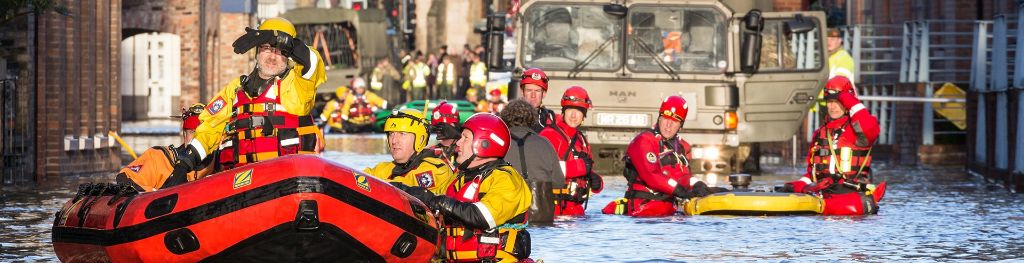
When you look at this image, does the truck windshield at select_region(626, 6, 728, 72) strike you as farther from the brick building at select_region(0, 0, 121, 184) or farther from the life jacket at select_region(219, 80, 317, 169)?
the life jacket at select_region(219, 80, 317, 169)

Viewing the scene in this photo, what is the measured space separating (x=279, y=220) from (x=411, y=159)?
2.07 meters

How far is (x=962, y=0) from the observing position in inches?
1300

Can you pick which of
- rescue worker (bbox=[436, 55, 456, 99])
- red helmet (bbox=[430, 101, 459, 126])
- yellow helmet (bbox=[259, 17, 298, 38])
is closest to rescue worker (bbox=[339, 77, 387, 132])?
rescue worker (bbox=[436, 55, 456, 99])

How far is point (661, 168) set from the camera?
16875 millimetres

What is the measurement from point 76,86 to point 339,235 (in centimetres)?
1600

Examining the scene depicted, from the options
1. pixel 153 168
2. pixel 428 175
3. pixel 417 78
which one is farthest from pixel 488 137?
pixel 417 78

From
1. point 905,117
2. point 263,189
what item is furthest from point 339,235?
point 905,117

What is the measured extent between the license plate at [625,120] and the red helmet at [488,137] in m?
14.3

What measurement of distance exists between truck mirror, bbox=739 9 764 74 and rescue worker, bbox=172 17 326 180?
1297 centimetres

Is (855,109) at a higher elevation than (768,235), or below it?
higher

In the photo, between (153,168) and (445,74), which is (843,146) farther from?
(445,74)

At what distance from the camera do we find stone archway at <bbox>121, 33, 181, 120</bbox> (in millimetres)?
46969

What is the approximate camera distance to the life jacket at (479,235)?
10.4 metres

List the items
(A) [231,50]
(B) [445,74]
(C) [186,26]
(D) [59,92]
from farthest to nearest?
(B) [445,74] < (A) [231,50] < (C) [186,26] < (D) [59,92]
